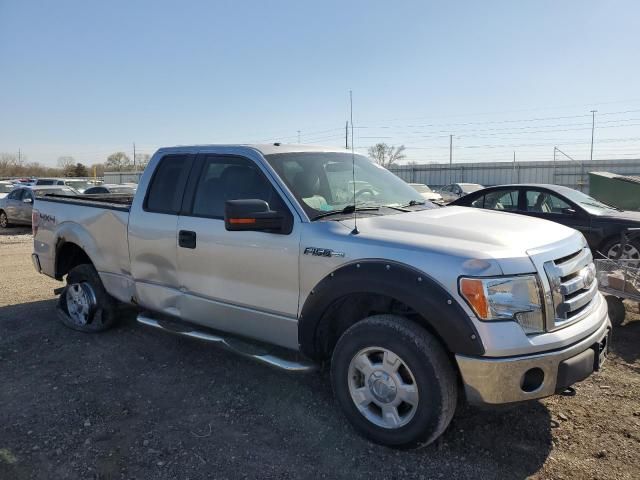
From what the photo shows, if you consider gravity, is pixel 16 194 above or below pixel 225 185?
below

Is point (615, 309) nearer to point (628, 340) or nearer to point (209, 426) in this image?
point (628, 340)

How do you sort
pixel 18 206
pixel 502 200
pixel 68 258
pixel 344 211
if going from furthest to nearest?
1. pixel 18 206
2. pixel 502 200
3. pixel 68 258
4. pixel 344 211

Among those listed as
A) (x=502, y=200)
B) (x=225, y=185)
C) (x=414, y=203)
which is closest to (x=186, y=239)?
(x=225, y=185)

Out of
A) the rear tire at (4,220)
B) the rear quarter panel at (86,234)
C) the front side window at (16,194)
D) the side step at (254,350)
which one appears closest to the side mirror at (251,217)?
the side step at (254,350)

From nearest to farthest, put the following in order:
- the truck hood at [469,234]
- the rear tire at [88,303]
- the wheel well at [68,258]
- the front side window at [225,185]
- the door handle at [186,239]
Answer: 1. the truck hood at [469,234]
2. the front side window at [225,185]
3. the door handle at [186,239]
4. the rear tire at [88,303]
5. the wheel well at [68,258]

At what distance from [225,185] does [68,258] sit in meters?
A: 2.79

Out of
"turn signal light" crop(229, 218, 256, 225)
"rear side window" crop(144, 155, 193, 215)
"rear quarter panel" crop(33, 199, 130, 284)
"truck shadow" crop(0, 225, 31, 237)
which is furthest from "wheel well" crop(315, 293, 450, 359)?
"truck shadow" crop(0, 225, 31, 237)

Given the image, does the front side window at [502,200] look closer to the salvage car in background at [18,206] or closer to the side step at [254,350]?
the side step at [254,350]

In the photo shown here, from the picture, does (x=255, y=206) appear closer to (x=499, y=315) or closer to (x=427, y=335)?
(x=427, y=335)

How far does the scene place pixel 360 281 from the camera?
3084 millimetres

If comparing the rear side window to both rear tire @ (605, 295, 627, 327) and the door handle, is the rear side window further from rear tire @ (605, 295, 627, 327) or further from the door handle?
rear tire @ (605, 295, 627, 327)

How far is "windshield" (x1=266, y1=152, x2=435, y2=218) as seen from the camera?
3734 millimetres

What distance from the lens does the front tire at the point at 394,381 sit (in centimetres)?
285

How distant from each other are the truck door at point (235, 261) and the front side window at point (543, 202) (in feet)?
21.3
